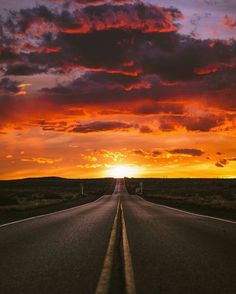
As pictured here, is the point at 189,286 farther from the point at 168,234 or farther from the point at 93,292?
the point at 168,234

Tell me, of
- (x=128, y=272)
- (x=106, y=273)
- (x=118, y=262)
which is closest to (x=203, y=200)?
(x=118, y=262)

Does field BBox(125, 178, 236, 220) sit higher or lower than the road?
higher

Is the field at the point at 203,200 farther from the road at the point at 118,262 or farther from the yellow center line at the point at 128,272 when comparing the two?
the yellow center line at the point at 128,272

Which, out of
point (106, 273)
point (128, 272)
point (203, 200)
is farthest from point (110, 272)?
point (203, 200)

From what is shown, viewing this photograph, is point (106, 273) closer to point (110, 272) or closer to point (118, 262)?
point (110, 272)

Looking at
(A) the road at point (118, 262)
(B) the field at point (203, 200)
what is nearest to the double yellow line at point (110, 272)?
(A) the road at point (118, 262)

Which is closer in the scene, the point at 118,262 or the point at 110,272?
the point at 110,272

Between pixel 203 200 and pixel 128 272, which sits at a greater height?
pixel 203 200

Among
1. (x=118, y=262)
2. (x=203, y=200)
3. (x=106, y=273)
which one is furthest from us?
(x=203, y=200)

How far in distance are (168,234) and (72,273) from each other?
5839 millimetres

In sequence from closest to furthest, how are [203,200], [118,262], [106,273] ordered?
1. [106,273]
2. [118,262]
3. [203,200]

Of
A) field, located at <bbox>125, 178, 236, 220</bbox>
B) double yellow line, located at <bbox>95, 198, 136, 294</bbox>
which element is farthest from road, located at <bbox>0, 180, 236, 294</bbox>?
field, located at <bbox>125, 178, 236, 220</bbox>

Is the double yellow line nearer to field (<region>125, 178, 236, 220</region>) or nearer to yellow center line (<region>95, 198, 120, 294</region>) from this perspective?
yellow center line (<region>95, 198, 120, 294</region>)

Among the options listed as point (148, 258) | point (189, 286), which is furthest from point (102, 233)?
point (189, 286)
